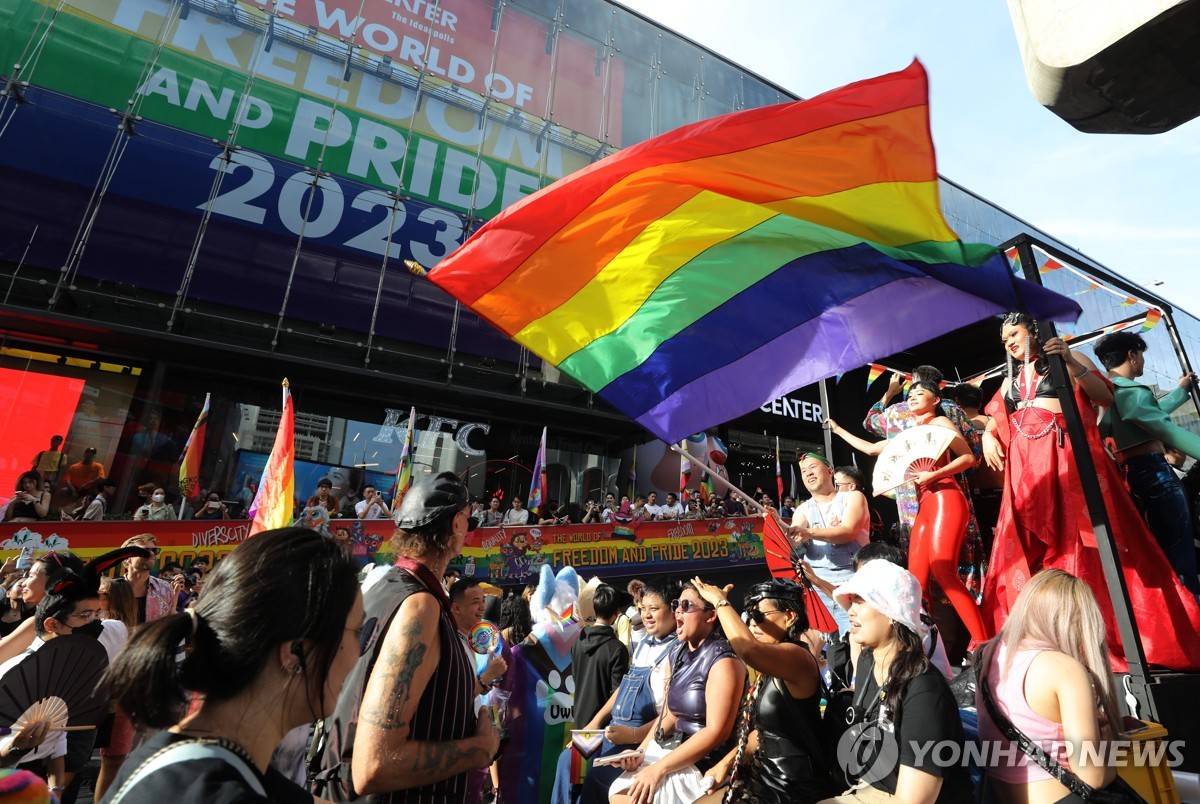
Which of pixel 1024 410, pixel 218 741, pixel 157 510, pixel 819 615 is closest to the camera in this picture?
pixel 218 741

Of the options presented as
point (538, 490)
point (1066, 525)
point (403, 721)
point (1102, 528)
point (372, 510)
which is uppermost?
point (538, 490)

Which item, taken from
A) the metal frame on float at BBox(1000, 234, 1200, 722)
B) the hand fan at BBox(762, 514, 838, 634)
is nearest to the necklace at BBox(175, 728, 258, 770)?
the metal frame on float at BBox(1000, 234, 1200, 722)

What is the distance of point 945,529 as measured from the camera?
399 cm

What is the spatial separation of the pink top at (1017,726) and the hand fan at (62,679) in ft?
13.1

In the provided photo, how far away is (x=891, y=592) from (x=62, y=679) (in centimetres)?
420

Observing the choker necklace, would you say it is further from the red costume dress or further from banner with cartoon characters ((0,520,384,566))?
banner with cartoon characters ((0,520,384,566))

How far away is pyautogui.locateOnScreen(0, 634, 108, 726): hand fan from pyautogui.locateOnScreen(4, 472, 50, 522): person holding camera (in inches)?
304

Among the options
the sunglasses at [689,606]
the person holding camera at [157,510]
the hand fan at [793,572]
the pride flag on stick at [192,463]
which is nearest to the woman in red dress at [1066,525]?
the hand fan at [793,572]

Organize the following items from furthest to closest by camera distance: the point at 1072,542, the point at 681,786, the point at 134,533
A: the point at 134,533 < the point at 1072,542 < the point at 681,786

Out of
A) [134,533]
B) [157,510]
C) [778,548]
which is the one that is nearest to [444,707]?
[778,548]

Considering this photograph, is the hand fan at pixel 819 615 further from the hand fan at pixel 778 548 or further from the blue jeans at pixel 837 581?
the hand fan at pixel 778 548

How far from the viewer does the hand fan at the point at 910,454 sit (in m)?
4.12

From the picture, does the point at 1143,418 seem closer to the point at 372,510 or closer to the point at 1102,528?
the point at 1102,528

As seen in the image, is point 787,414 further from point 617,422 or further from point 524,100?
point 524,100
